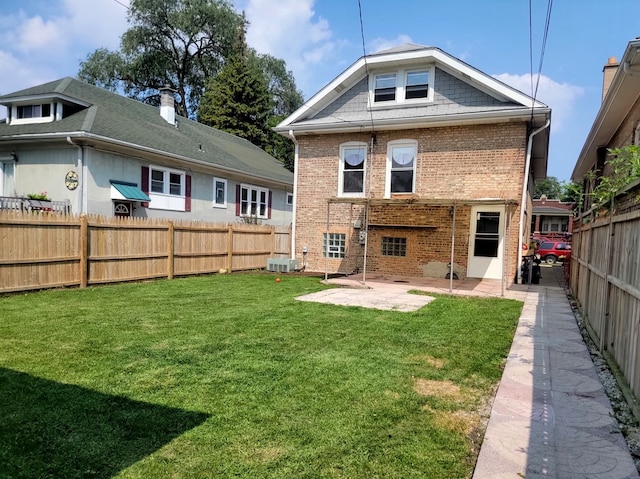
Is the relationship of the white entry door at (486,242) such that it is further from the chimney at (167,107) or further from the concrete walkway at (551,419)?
the chimney at (167,107)

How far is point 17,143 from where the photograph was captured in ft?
45.5

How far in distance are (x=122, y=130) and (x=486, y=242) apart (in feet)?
40.1

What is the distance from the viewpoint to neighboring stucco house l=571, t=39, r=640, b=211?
19.8 feet

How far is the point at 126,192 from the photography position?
13.8m

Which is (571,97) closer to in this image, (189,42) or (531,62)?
(531,62)

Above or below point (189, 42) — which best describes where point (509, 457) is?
below

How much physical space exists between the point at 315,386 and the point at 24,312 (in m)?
5.49

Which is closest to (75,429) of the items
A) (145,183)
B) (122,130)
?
(145,183)

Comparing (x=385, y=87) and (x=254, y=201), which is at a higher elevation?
Result: (x=385, y=87)

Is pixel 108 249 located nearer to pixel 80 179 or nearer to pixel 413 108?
pixel 80 179

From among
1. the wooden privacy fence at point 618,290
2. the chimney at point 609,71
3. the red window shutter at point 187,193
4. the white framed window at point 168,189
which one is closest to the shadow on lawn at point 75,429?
the wooden privacy fence at point 618,290

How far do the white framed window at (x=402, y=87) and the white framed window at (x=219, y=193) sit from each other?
8.04 meters

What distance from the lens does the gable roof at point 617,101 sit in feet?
19.6

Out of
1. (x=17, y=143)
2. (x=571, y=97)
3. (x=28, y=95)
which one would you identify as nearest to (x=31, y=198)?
(x=17, y=143)
